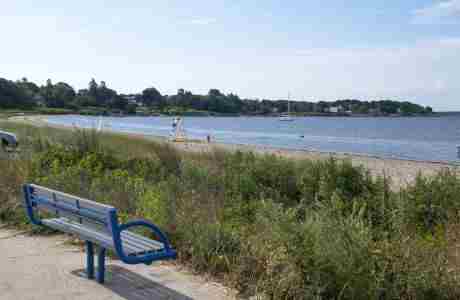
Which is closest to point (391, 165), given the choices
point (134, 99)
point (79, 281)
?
point (79, 281)

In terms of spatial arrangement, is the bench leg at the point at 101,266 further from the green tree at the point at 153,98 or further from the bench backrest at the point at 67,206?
the green tree at the point at 153,98

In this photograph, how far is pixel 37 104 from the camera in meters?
144

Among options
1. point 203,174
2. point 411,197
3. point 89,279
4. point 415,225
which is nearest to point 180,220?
point 89,279

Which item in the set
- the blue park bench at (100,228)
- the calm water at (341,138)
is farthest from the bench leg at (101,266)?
the calm water at (341,138)

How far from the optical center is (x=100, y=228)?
5.05m

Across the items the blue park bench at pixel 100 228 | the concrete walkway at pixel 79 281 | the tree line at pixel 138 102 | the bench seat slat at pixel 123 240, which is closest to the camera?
the blue park bench at pixel 100 228

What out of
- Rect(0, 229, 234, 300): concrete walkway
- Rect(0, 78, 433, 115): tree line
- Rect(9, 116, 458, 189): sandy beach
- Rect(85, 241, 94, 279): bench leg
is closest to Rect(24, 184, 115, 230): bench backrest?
Rect(85, 241, 94, 279): bench leg

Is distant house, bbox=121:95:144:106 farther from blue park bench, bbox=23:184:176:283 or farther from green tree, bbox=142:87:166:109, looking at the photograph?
blue park bench, bbox=23:184:176:283

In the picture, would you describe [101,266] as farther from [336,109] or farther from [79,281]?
[336,109]

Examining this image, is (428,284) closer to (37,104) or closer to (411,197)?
(411,197)

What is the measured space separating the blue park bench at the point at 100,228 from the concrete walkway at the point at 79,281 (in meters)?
0.23

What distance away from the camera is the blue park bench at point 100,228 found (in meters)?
4.52

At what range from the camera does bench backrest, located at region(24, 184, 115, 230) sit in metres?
4.70

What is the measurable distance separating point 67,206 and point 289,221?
2.08 meters
